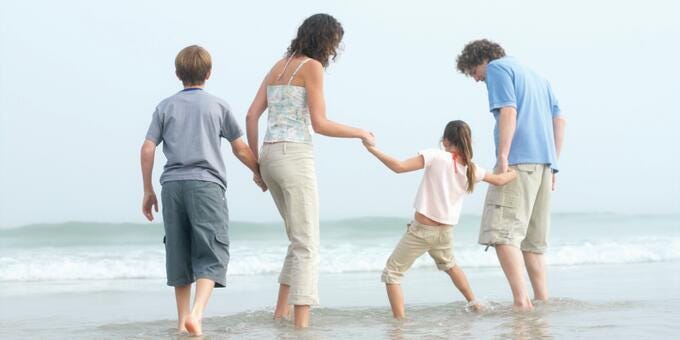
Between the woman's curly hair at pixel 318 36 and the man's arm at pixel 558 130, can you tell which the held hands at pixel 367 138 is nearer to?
the woman's curly hair at pixel 318 36

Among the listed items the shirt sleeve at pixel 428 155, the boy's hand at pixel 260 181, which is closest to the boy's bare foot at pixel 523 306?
the shirt sleeve at pixel 428 155

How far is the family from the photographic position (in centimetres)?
521

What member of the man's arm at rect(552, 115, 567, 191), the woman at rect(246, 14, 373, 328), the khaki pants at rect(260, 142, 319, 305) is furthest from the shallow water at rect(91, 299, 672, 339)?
the man's arm at rect(552, 115, 567, 191)

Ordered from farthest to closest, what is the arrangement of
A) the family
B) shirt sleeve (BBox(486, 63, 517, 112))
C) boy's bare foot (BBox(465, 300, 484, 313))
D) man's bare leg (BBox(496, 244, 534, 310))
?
boy's bare foot (BBox(465, 300, 484, 313)), man's bare leg (BBox(496, 244, 534, 310)), shirt sleeve (BBox(486, 63, 517, 112)), the family

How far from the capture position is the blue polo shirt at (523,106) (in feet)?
20.0

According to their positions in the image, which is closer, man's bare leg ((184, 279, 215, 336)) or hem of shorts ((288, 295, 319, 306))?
man's bare leg ((184, 279, 215, 336))

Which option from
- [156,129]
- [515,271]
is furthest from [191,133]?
[515,271]

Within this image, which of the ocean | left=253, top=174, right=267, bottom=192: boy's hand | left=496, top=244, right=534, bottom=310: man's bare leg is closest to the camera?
left=253, top=174, right=267, bottom=192: boy's hand

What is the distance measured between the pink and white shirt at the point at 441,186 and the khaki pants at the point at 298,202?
0.77 metres

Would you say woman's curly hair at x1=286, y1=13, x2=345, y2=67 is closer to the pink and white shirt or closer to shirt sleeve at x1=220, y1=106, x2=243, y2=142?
shirt sleeve at x1=220, y1=106, x2=243, y2=142

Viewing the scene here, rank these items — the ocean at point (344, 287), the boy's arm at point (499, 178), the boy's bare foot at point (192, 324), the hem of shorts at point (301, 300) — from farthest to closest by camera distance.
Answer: the boy's arm at point (499, 178) < the ocean at point (344, 287) < the hem of shorts at point (301, 300) < the boy's bare foot at point (192, 324)

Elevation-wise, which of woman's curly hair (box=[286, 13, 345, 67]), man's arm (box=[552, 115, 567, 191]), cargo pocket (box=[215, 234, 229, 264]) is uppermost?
woman's curly hair (box=[286, 13, 345, 67])

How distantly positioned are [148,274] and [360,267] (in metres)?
2.77

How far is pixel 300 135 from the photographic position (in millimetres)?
5422
